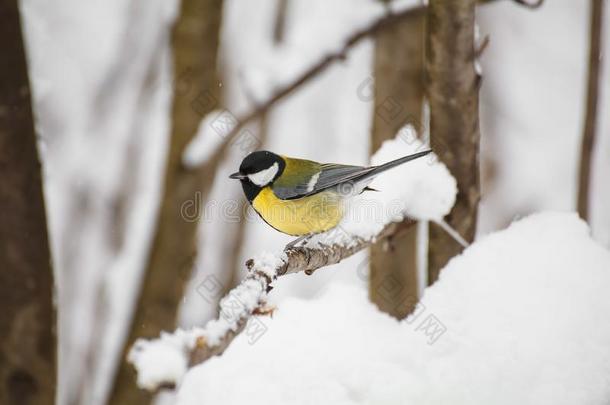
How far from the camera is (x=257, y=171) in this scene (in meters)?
2.34

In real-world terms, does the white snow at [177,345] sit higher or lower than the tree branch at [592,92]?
higher

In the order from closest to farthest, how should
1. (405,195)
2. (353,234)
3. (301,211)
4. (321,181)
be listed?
1. (353,234)
2. (405,195)
3. (301,211)
4. (321,181)

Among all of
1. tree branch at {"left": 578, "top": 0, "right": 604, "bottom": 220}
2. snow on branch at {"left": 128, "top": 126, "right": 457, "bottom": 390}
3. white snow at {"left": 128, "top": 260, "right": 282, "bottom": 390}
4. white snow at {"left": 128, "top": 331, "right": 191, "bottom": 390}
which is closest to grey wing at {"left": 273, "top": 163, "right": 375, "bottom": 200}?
snow on branch at {"left": 128, "top": 126, "right": 457, "bottom": 390}

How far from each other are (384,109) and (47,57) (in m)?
3.34

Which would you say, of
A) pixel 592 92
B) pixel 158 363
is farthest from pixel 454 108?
pixel 158 363

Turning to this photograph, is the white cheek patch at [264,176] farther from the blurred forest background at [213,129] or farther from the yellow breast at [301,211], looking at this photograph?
the blurred forest background at [213,129]

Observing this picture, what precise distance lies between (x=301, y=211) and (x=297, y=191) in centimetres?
11

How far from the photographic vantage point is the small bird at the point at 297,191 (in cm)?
231

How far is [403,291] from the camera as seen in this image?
8.84 ft

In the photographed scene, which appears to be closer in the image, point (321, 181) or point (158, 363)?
point (158, 363)

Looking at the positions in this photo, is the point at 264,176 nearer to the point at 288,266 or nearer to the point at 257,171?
the point at 257,171

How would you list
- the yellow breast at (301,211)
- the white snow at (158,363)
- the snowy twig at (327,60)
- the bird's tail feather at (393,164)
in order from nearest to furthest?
the white snow at (158,363), the bird's tail feather at (393,164), the yellow breast at (301,211), the snowy twig at (327,60)

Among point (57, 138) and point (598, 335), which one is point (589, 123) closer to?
point (598, 335)

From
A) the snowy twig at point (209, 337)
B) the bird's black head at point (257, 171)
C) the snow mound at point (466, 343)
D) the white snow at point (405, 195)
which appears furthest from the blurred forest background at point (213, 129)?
the snowy twig at point (209, 337)
